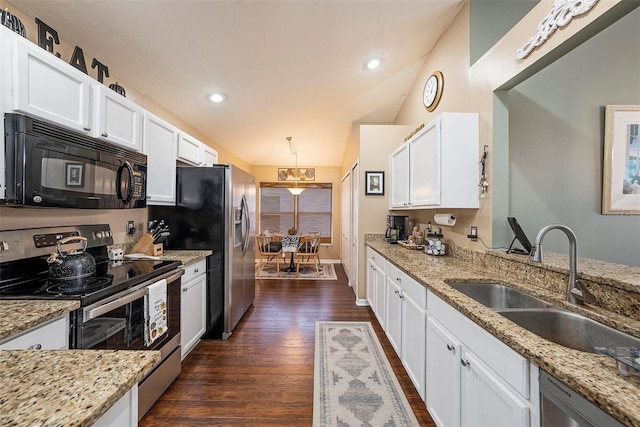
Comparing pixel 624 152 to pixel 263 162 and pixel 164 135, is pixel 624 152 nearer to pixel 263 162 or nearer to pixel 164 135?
pixel 164 135

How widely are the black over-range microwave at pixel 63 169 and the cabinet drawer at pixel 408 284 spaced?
2.15 metres

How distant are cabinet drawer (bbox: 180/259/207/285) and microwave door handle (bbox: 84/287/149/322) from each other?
58 centimetres

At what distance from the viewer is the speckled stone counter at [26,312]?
96cm

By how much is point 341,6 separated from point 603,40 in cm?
220

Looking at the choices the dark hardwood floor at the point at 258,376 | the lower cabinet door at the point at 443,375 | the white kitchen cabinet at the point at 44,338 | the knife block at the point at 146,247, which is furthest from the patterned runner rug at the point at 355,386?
the knife block at the point at 146,247

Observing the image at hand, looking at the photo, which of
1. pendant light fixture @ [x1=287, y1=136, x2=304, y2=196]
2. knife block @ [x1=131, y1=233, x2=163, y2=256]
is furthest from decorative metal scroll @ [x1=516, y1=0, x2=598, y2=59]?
pendant light fixture @ [x1=287, y1=136, x2=304, y2=196]

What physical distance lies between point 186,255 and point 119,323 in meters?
1.01

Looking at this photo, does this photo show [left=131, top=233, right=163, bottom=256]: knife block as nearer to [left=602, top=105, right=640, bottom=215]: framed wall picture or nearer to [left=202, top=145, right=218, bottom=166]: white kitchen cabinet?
[left=202, top=145, right=218, bottom=166]: white kitchen cabinet

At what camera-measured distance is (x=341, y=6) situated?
2242mm

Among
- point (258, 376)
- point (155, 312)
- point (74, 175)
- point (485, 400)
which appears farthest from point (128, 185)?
point (485, 400)

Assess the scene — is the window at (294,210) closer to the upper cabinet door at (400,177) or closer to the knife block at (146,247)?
the upper cabinet door at (400,177)

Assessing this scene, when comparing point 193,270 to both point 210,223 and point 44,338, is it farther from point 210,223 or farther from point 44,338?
point 44,338

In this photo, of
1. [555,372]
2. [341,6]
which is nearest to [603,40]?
[341,6]

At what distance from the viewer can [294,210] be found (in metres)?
6.98
